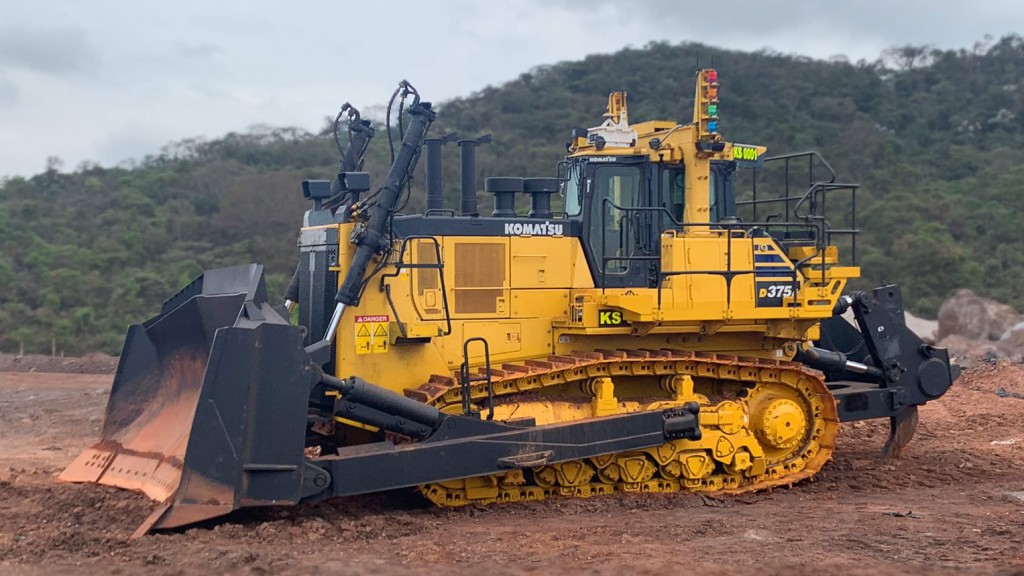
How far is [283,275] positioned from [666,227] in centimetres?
2244

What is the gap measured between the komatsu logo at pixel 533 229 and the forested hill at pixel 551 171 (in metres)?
13.6

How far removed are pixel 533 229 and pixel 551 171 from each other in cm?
2583

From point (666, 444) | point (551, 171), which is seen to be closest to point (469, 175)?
point (666, 444)

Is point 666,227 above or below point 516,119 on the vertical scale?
below

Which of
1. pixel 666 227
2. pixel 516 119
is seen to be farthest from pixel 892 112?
pixel 666 227

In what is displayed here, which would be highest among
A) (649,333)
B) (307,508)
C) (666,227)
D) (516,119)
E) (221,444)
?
(516,119)

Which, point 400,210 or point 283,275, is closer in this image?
point 400,210

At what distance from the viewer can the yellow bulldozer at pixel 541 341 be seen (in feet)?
30.5

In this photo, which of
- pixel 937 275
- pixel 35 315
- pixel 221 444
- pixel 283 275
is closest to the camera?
pixel 221 444

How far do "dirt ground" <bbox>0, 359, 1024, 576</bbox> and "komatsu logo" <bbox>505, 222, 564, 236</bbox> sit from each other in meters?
2.55

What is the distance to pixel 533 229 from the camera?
421 inches

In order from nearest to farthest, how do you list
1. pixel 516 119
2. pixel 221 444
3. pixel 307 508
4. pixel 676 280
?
1. pixel 221 444
2. pixel 307 508
3. pixel 676 280
4. pixel 516 119

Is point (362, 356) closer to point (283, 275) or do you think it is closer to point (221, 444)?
point (221, 444)

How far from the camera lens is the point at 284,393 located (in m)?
8.44
